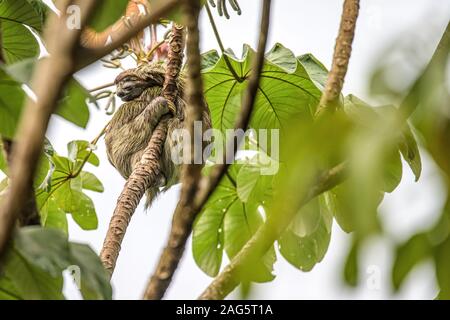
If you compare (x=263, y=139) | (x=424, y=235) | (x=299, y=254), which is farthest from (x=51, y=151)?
(x=424, y=235)

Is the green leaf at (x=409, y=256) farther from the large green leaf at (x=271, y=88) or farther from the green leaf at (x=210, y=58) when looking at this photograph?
the green leaf at (x=210, y=58)

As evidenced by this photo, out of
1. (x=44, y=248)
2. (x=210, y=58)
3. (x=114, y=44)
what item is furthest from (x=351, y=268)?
(x=210, y=58)

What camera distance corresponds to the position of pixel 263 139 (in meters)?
2.06

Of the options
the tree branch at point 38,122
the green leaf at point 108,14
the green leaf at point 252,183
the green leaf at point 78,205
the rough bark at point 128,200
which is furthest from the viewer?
the green leaf at point 78,205

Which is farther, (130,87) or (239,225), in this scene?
(130,87)

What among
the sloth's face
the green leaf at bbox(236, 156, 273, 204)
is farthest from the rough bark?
the sloth's face

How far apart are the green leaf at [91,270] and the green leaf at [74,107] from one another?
5.6 inches

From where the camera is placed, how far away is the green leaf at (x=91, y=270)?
82cm

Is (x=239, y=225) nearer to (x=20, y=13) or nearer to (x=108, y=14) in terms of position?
(x=20, y=13)

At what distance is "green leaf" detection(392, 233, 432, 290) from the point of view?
0.57 m

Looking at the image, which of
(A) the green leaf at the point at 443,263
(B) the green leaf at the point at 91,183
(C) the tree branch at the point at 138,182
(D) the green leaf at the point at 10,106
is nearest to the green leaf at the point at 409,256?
(A) the green leaf at the point at 443,263

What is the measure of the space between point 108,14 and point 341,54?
26 cm

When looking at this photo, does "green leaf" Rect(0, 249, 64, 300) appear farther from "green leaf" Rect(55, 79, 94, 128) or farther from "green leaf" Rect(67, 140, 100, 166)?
"green leaf" Rect(67, 140, 100, 166)

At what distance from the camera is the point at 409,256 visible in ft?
1.87
